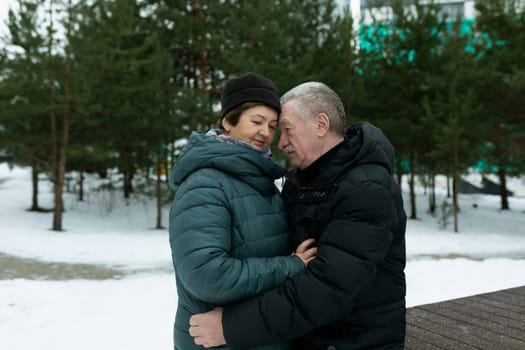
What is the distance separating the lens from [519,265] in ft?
29.0

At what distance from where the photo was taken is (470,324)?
2861mm

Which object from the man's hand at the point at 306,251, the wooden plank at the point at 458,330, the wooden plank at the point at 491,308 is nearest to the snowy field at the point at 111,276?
the wooden plank at the point at 458,330

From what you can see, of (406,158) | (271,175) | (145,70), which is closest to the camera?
(271,175)

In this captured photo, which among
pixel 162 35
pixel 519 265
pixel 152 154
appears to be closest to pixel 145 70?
pixel 162 35

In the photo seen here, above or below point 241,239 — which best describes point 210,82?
above

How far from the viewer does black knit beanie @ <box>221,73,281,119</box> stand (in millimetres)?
1607

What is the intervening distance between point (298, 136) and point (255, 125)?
15 cm

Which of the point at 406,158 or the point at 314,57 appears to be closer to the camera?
the point at 314,57

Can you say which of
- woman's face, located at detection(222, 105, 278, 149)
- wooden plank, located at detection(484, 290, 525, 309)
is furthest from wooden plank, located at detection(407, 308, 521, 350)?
woman's face, located at detection(222, 105, 278, 149)

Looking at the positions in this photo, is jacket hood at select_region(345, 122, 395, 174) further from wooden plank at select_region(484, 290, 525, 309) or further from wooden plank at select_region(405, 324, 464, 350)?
wooden plank at select_region(484, 290, 525, 309)

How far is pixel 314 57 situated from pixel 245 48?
3315 millimetres

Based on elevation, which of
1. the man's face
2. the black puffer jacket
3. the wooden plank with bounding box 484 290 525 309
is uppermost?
the man's face

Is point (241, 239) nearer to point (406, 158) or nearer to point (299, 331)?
point (299, 331)

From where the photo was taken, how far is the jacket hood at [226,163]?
1.51m
